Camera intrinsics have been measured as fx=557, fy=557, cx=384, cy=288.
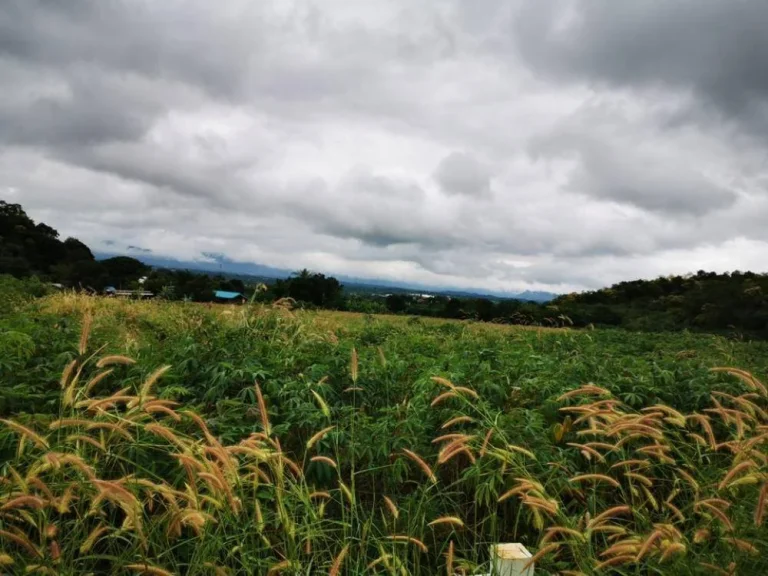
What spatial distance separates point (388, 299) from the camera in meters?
23.7

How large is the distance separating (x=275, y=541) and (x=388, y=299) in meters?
20.6

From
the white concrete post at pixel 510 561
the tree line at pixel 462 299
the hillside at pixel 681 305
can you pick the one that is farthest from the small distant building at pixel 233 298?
the hillside at pixel 681 305

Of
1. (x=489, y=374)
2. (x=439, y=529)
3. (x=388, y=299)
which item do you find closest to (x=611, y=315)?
(x=388, y=299)

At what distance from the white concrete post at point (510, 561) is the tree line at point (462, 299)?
13537mm

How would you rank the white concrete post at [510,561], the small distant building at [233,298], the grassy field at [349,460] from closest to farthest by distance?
the white concrete post at [510,561] → the grassy field at [349,460] → the small distant building at [233,298]

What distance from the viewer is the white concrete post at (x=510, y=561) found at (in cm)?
225

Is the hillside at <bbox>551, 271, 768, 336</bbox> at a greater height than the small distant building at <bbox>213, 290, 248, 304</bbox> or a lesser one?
greater

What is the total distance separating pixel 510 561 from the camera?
2.25 meters

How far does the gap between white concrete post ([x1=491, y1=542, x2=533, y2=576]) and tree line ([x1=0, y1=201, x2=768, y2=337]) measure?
533 inches

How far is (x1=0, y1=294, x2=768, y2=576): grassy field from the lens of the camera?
2.37m

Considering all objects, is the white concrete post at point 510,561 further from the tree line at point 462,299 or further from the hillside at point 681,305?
the hillside at point 681,305

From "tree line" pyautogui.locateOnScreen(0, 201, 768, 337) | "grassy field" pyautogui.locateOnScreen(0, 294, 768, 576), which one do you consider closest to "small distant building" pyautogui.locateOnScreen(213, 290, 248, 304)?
"tree line" pyautogui.locateOnScreen(0, 201, 768, 337)

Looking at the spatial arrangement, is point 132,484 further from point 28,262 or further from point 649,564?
point 28,262

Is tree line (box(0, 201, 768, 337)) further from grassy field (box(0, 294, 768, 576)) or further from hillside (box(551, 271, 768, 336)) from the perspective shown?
grassy field (box(0, 294, 768, 576))
